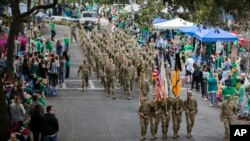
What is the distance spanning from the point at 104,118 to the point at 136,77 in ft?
21.5

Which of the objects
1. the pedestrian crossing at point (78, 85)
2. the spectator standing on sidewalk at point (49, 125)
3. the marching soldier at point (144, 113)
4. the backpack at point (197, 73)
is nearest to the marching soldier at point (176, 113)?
the marching soldier at point (144, 113)

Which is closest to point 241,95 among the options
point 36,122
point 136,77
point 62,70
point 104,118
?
point 104,118

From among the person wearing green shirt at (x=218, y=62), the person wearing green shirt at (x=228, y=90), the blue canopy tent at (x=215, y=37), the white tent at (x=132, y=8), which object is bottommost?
the person wearing green shirt at (x=228, y=90)

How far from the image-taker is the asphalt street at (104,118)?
20734mm

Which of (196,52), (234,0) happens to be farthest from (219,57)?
(234,0)

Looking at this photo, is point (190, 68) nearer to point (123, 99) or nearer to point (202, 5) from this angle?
point (123, 99)

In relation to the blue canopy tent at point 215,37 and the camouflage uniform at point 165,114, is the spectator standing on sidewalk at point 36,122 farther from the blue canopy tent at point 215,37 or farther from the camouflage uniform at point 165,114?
the blue canopy tent at point 215,37

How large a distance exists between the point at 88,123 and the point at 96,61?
10.6 m

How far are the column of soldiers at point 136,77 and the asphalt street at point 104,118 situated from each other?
1.66ft

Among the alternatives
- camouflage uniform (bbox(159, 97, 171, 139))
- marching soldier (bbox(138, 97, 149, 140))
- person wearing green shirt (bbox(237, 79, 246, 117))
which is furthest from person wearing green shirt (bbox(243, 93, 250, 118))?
marching soldier (bbox(138, 97, 149, 140))

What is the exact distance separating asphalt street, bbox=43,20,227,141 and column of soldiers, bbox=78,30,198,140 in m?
0.51

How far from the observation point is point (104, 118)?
23.5 m

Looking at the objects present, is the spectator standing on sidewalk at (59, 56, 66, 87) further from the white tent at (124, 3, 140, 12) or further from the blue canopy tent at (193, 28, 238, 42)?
the white tent at (124, 3, 140, 12)

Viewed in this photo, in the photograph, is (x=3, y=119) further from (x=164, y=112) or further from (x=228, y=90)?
(x=228, y=90)
